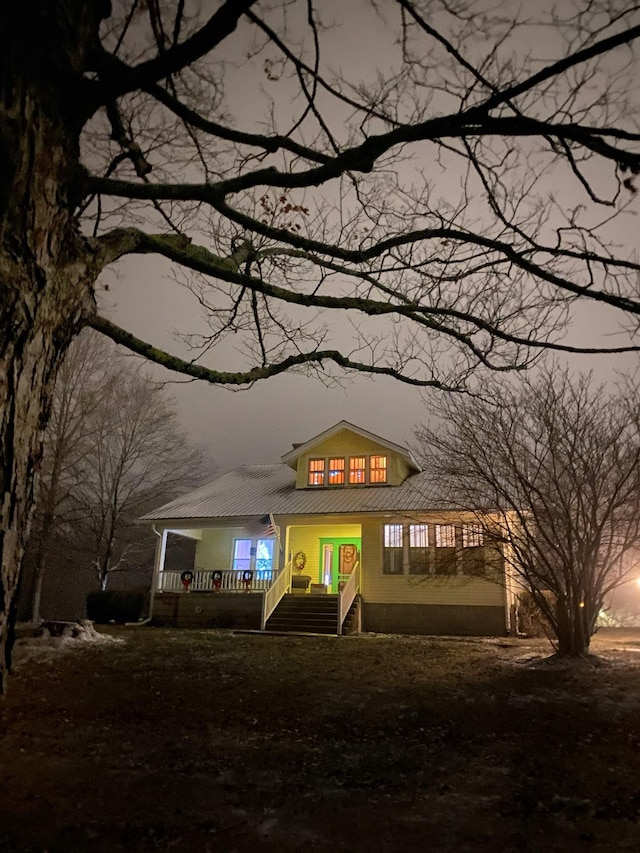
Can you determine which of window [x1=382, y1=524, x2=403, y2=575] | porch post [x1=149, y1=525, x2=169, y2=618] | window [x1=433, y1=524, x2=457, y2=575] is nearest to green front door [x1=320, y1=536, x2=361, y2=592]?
window [x1=382, y1=524, x2=403, y2=575]

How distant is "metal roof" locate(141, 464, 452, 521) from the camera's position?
17141 millimetres

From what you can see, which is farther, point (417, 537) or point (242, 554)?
point (242, 554)

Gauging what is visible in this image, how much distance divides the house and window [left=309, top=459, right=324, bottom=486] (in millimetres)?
39

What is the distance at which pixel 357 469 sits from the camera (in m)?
19.8

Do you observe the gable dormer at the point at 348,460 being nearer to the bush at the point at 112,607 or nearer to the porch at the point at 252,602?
the porch at the point at 252,602

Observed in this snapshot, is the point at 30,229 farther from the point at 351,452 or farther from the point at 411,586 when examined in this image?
the point at 351,452

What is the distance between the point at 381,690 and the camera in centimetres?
700

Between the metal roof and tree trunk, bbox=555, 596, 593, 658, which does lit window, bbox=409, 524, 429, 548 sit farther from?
tree trunk, bbox=555, 596, 593, 658

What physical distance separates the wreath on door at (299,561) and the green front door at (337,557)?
0.65 metres

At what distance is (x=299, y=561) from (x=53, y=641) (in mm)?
10472

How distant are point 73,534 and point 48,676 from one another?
1502cm

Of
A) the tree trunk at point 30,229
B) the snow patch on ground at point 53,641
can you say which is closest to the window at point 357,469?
the snow patch on ground at point 53,641

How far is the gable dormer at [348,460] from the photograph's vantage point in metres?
19.2

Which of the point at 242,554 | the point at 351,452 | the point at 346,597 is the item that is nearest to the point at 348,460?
the point at 351,452
